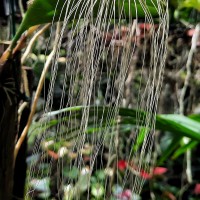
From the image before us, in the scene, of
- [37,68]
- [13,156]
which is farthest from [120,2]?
[37,68]

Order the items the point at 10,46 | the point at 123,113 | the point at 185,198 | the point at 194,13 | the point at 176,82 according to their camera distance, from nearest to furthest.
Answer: the point at 10,46 → the point at 123,113 → the point at 194,13 → the point at 176,82 → the point at 185,198

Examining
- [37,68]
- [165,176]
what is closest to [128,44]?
[37,68]

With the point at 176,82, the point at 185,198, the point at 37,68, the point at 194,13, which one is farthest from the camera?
the point at 185,198

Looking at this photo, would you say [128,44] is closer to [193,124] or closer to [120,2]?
[120,2]

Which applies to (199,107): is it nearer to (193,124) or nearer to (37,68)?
(37,68)

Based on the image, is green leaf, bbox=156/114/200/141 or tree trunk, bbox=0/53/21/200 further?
green leaf, bbox=156/114/200/141

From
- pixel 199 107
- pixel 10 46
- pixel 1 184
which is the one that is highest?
pixel 10 46

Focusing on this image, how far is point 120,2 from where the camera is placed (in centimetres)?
73

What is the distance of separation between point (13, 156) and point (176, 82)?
49.2 inches

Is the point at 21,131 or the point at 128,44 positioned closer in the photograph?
the point at 128,44

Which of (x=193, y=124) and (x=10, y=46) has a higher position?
(x=10, y=46)

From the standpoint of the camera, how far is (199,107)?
86.4 inches

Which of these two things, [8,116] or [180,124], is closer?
[8,116]

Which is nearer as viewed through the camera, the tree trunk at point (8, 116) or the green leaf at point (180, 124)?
the tree trunk at point (8, 116)
